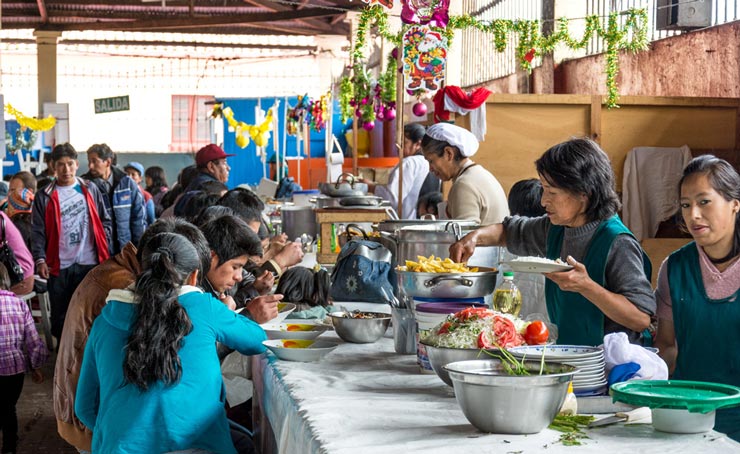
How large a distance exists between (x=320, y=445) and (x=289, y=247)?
299cm

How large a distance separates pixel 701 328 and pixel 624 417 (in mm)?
905

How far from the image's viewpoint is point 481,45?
11.1m

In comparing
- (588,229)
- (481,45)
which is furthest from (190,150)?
(588,229)

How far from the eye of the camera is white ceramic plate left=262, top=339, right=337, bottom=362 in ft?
9.17

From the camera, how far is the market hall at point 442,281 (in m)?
2.09

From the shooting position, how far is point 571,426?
1.96 m

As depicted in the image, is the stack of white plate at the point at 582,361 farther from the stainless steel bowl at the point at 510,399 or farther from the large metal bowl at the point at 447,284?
the large metal bowl at the point at 447,284

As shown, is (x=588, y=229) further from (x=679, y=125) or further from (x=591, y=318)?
(x=679, y=125)

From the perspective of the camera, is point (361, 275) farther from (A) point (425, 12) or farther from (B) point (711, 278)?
(A) point (425, 12)

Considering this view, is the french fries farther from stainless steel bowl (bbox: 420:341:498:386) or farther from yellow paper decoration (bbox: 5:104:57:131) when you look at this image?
yellow paper decoration (bbox: 5:104:57:131)

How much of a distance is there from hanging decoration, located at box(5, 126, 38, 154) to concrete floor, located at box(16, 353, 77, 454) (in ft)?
38.6

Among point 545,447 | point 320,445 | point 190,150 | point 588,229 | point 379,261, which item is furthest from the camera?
point 190,150

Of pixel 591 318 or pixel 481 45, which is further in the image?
pixel 481 45

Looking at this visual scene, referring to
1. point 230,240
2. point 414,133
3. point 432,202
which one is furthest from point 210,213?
point 414,133
